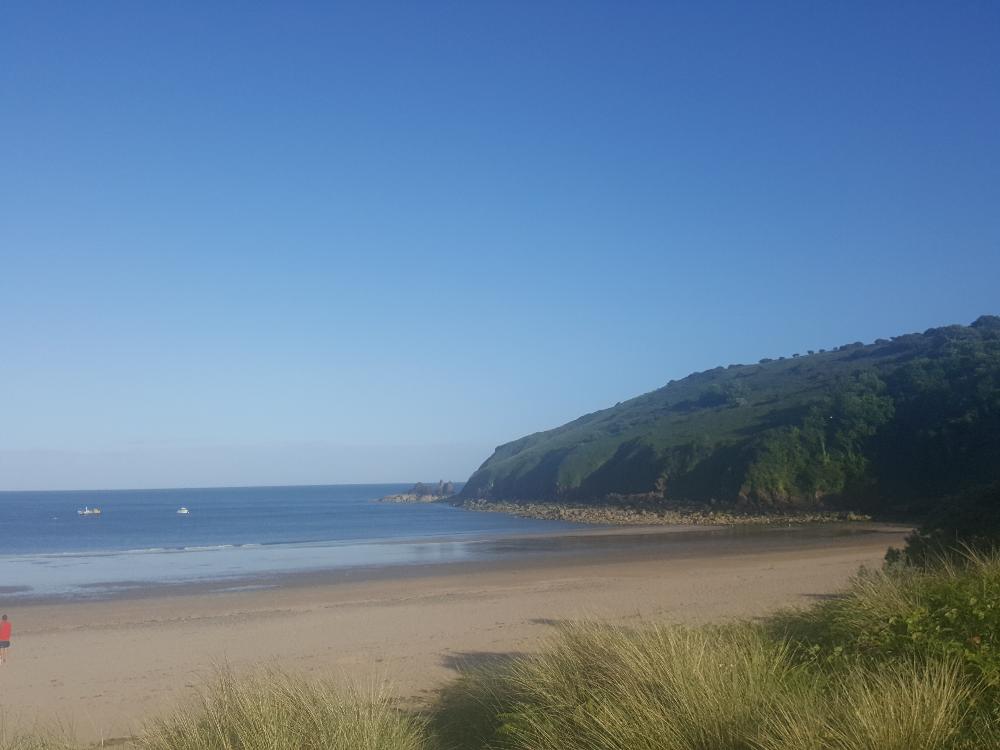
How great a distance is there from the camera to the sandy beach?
1187cm

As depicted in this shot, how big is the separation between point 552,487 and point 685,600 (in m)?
75.1

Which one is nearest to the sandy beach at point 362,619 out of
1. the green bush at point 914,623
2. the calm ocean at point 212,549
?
the calm ocean at point 212,549

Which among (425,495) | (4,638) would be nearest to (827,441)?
(4,638)

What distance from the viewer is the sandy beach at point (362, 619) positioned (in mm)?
11867

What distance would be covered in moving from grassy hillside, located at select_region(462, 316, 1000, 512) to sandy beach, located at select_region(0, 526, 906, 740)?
939 inches

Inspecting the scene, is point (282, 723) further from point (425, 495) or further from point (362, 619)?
point (425, 495)

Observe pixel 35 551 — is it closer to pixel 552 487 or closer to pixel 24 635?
pixel 24 635

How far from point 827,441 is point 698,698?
193 feet

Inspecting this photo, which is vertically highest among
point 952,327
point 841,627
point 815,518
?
point 952,327

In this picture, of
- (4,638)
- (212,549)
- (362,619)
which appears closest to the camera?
(4,638)

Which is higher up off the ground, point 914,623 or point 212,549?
point 914,623

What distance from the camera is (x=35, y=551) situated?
46469 mm

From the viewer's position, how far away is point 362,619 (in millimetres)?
18172

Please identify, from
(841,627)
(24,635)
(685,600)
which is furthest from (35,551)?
(841,627)
